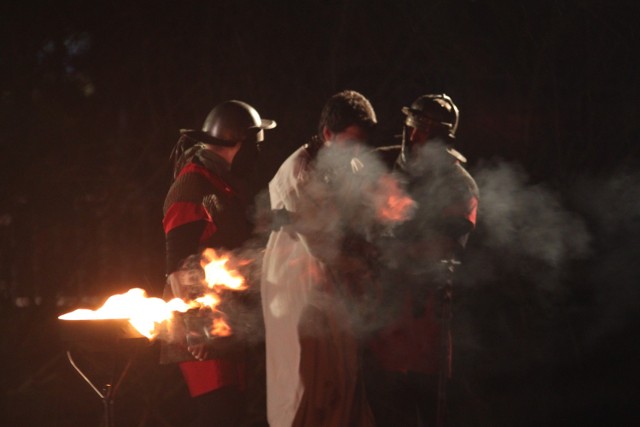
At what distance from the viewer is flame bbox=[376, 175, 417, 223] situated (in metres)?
4.88

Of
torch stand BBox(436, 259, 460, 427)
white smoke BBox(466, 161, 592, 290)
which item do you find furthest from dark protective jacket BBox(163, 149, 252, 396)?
white smoke BBox(466, 161, 592, 290)

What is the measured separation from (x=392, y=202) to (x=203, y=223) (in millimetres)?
1274

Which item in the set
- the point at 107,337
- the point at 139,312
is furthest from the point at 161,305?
the point at 107,337

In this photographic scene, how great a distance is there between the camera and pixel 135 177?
21.3 feet

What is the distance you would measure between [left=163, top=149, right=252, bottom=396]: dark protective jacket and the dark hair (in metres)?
0.68

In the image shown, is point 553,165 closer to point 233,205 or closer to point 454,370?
point 454,370

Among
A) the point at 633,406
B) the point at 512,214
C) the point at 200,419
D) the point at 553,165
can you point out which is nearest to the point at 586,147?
the point at 553,165

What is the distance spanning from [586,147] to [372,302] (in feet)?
14.5

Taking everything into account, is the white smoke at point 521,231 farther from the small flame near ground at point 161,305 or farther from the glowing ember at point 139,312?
the glowing ember at point 139,312

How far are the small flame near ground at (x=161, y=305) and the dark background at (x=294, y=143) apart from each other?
2.36 metres

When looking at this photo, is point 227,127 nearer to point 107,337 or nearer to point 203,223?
point 203,223

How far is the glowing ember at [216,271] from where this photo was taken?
13.9ft

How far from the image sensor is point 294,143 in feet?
22.1

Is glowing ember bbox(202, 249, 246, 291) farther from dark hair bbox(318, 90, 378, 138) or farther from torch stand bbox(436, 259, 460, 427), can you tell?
torch stand bbox(436, 259, 460, 427)
